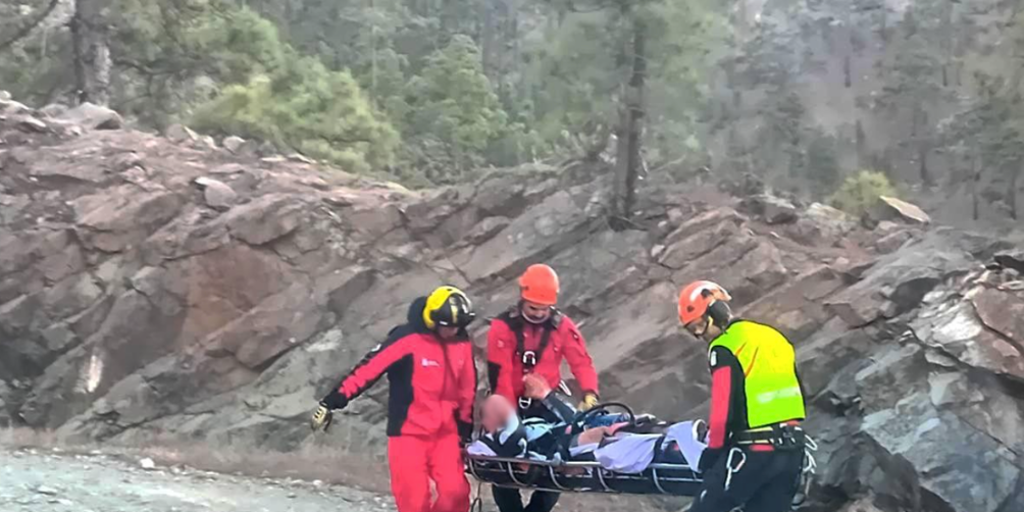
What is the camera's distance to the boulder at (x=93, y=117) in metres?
18.6

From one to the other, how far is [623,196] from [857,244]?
11.1 ft

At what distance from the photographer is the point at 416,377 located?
758 cm

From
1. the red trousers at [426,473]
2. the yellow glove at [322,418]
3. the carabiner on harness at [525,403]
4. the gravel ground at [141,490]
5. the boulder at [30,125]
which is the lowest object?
the gravel ground at [141,490]

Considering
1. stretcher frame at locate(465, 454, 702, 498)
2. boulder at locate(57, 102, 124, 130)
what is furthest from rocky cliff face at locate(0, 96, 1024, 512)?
stretcher frame at locate(465, 454, 702, 498)

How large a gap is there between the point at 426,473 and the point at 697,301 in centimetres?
234

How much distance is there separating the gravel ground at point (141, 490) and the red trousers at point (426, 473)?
285 centimetres

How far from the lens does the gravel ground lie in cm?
928

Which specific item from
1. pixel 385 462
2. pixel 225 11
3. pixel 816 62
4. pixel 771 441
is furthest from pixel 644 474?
pixel 816 62

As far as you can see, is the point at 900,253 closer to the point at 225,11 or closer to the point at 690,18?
the point at 690,18

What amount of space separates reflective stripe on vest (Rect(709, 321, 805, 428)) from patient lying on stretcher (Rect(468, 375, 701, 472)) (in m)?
0.74

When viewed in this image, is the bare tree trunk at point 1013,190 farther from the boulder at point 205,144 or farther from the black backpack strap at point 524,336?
the black backpack strap at point 524,336

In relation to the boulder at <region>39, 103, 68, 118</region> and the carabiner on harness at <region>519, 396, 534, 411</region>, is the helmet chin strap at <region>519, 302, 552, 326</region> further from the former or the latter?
the boulder at <region>39, 103, 68, 118</region>

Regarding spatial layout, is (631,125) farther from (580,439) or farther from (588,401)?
(580,439)

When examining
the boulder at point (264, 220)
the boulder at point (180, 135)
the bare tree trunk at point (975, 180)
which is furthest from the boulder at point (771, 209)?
the bare tree trunk at point (975, 180)
